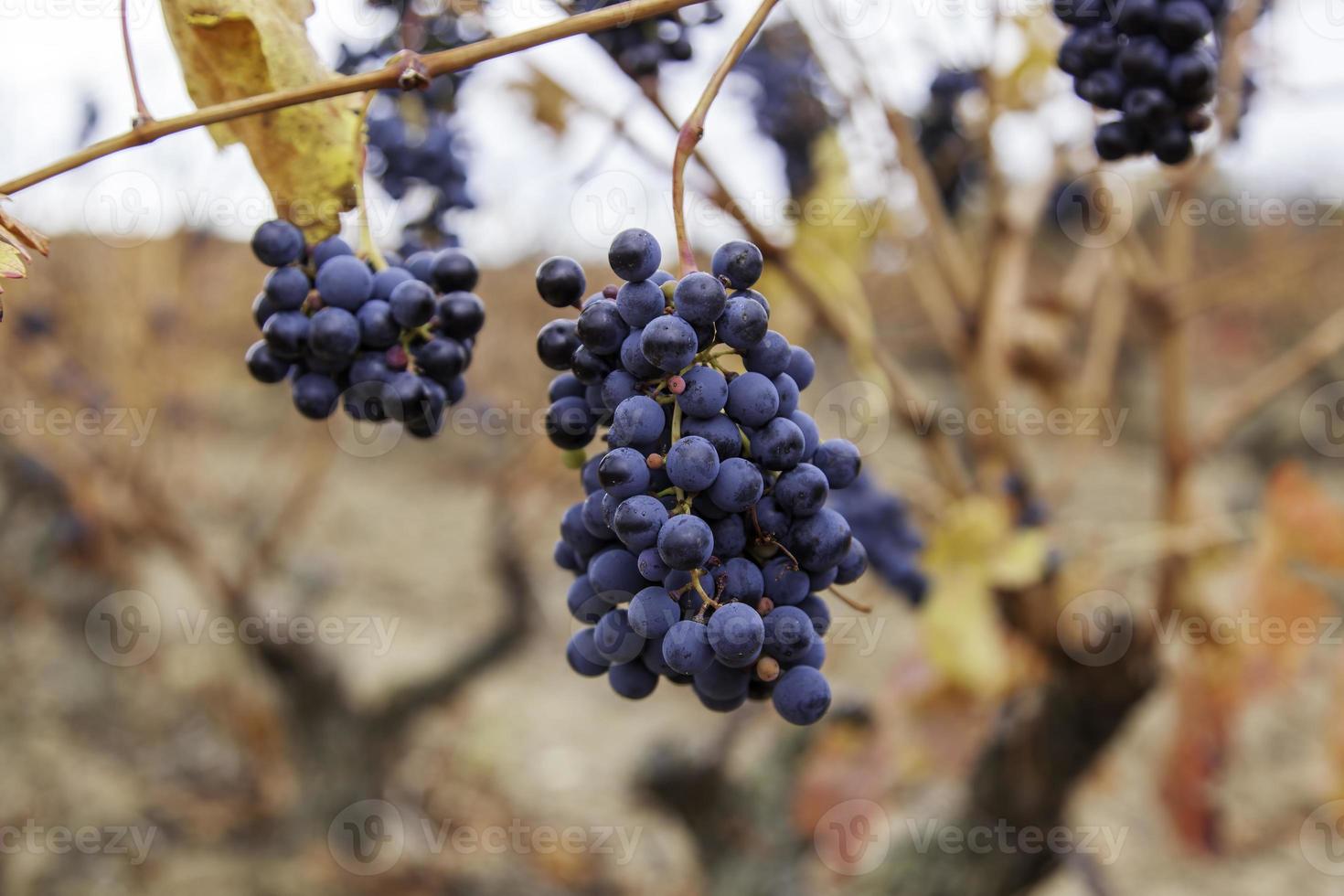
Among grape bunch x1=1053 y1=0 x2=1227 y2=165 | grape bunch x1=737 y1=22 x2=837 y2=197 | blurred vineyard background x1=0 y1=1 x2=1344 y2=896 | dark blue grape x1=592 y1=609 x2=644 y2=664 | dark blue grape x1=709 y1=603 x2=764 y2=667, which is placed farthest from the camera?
grape bunch x1=737 y1=22 x2=837 y2=197

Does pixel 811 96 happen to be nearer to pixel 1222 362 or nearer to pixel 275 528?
pixel 275 528

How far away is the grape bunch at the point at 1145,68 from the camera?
976 millimetres

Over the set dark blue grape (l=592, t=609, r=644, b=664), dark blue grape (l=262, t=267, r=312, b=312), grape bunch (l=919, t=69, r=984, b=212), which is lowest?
grape bunch (l=919, t=69, r=984, b=212)

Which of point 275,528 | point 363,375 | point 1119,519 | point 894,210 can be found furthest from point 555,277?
point 1119,519

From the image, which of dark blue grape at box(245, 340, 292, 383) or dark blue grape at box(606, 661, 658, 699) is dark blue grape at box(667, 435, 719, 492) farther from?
dark blue grape at box(245, 340, 292, 383)
